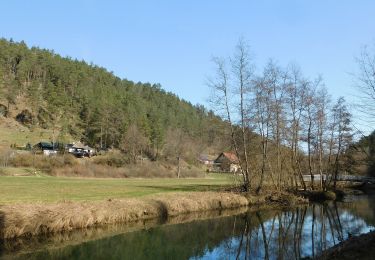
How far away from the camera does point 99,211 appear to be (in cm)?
2470

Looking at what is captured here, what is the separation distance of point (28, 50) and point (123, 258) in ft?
514

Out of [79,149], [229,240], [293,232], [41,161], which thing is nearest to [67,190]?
[229,240]

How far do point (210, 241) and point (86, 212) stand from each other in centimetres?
724

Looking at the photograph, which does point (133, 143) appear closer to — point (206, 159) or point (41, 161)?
point (41, 161)

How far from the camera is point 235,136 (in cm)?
4456

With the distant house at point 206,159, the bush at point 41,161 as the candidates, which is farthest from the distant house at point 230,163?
the distant house at point 206,159

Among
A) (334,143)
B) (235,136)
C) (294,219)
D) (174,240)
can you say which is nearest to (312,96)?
(334,143)

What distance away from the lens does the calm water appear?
1869 centimetres

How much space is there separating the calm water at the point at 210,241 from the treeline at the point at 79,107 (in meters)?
70.6

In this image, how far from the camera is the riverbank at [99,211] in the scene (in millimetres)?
20297

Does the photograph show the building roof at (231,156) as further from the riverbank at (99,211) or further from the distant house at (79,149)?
the distant house at (79,149)

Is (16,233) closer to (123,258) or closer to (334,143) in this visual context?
(123,258)

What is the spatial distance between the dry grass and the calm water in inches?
40.2

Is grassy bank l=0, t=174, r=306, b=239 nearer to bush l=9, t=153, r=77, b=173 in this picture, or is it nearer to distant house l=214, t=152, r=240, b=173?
distant house l=214, t=152, r=240, b=173
